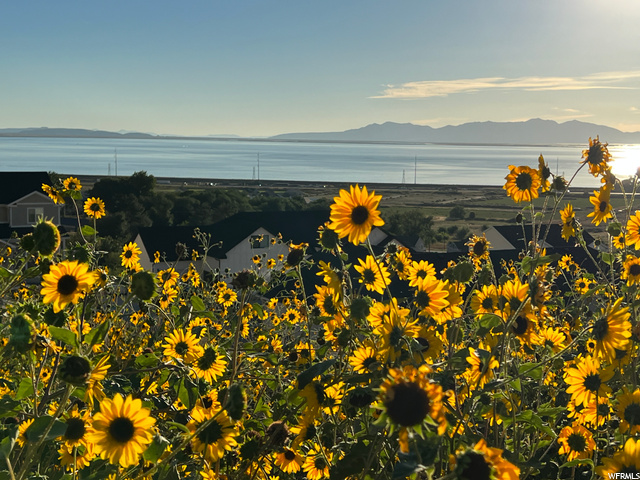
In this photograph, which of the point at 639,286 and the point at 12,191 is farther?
the point at 12,191

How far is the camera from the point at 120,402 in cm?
162

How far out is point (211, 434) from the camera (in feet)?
6.52

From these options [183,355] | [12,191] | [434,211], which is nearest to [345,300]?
[183,355]

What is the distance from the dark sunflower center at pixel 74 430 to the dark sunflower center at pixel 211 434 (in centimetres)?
36

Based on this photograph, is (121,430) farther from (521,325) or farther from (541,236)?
(541,236)

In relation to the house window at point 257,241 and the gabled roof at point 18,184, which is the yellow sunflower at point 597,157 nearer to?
the house window at point 257,241

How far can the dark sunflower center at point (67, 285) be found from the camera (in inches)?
80.4

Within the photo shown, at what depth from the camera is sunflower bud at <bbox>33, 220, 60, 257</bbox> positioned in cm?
208

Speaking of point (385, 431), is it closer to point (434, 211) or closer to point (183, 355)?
point (183, 355)

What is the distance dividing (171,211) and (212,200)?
5.62 meters

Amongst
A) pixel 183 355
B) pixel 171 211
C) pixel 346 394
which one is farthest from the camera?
pixel 171 211

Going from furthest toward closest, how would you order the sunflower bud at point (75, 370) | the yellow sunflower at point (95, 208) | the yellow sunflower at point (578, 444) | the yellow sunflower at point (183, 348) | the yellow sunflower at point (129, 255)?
1. the yellow sunflower at point (95, 208)
2. the yellow sunflower at point (129, 255)
3. the yellow sunflower at point (578, 444)
4. the yellow sunflower at point (183, 348)
5. the sunflower bud at point (75, 370)

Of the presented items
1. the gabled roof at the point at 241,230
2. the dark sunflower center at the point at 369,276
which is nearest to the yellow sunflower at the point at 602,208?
the dark sunflower center at the point at 369,276

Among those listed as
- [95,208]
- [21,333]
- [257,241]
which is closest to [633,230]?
[21,333]
